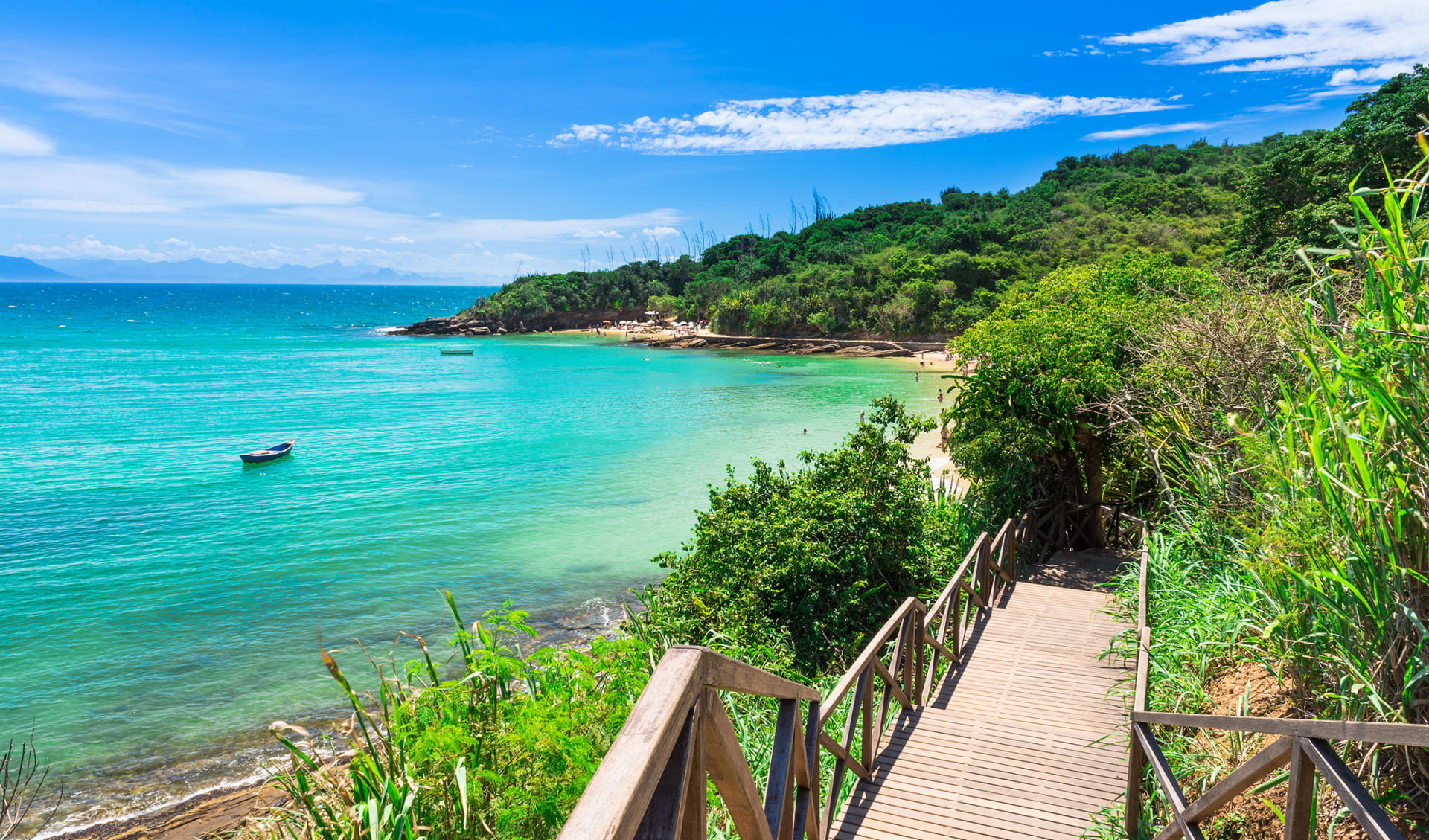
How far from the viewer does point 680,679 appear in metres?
1.51

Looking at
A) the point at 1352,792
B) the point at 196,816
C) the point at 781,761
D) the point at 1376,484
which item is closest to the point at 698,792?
the point at 781,761

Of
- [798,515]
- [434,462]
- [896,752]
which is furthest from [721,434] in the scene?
[896,752]

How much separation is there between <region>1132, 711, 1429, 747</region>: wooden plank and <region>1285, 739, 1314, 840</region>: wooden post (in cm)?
8

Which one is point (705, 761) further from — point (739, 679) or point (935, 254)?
point (935, 254)

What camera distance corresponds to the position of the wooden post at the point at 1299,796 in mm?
2508

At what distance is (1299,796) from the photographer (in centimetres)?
257

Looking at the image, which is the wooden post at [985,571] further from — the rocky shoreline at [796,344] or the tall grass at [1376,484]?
the rocky shoreline at [796,344]

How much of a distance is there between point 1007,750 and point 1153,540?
4681mm

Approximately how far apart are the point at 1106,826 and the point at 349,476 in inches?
977

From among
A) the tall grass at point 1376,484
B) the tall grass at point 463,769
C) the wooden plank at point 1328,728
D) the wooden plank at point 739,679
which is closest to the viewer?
the wooden plank at point 739,679

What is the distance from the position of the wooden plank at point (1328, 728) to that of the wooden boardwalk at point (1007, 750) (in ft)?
6.66

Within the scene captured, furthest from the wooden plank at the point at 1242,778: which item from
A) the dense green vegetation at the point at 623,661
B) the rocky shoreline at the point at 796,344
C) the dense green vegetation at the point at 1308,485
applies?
the rocky shoreline at the point at 796,344

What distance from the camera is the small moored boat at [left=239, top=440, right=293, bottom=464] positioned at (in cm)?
2608

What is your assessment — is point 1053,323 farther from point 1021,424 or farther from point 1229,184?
point 1229,184
